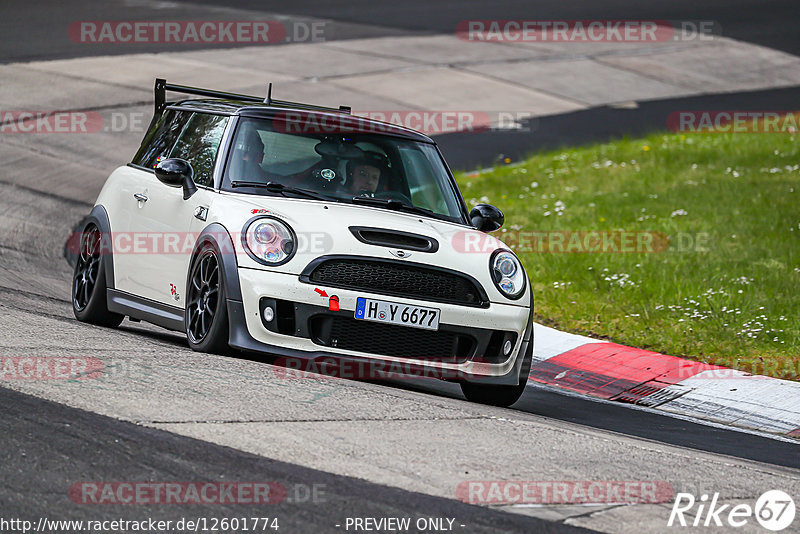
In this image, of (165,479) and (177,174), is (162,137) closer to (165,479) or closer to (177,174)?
(177,174)

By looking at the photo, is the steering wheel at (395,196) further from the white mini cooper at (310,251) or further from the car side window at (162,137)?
the car side window at (162,137)

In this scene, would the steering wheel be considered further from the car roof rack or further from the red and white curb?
the red and white curb

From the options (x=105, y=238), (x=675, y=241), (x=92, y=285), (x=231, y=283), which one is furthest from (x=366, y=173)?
(x=675, y=241)

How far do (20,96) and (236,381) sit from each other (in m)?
13.5

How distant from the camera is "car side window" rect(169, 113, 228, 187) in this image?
7668 mm

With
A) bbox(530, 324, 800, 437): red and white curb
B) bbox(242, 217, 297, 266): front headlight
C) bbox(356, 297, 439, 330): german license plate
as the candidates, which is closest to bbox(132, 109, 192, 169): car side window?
bbox(242, 217, 297, 266): front headlight

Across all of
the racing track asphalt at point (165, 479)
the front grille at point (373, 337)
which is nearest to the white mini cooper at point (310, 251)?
the front grille at point (373, 337)

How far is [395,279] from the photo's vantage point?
6762 mm

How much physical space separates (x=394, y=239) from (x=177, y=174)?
58.8 inches

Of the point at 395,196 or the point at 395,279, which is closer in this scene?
the point at 395,279

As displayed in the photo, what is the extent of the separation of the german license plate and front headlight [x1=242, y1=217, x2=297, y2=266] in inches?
19.3

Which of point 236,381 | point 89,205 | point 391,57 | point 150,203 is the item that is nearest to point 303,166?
point 150,203

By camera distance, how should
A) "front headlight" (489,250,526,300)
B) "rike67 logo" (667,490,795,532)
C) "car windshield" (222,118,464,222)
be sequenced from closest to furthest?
"rike67 logo" (667,490,795,532), "front headlight" (489,250,526,300), "car windshield" (222,118,464,222)

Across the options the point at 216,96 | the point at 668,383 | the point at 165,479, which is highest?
the point at 216,96
